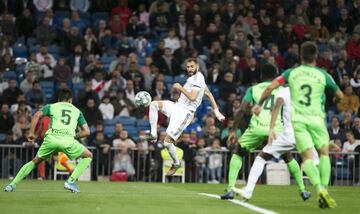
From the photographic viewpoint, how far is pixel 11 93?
28.2 metres

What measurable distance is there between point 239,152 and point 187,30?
16.3 metres

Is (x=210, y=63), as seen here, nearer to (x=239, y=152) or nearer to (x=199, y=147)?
(x=199, y=147)

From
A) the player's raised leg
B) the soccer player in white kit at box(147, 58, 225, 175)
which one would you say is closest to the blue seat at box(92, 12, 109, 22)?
the soccer player in white kit at box(147, 58, 225, 175)

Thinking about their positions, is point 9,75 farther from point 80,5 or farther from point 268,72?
point 268,72

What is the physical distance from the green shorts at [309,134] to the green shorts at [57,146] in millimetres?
5527

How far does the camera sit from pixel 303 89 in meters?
13.5

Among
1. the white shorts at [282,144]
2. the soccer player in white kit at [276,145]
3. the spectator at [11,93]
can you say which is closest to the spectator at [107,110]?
the spectator at [11,93]

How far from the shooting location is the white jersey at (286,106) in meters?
14.5

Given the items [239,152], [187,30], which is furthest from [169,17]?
[239,152]

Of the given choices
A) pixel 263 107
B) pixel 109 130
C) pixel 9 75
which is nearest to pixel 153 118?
pixel 263 107

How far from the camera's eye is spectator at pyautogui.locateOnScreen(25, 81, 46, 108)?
92.0 feet

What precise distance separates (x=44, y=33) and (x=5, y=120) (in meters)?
4.36

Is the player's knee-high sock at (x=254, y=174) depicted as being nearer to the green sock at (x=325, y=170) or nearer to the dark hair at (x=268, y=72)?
the green sock at (x=325, y=170)

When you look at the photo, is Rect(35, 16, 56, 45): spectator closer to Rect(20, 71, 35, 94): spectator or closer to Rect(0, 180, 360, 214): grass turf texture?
Rect(20, 71, 35, 94): spectator
